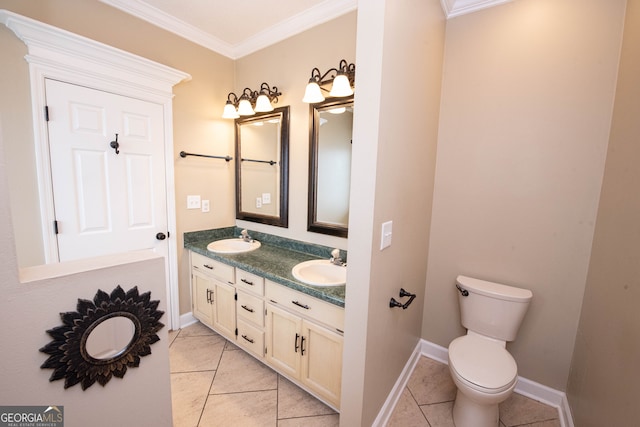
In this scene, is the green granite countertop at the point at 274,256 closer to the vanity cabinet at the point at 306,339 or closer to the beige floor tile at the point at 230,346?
the vanity cabinet at the point at 306,339

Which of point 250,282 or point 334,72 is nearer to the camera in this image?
point 250,282

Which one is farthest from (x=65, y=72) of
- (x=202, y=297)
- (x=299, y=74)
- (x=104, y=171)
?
(x=202, y=297)

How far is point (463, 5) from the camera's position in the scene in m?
1.71

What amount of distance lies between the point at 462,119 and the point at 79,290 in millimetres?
2267

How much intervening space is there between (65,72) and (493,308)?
127 inches

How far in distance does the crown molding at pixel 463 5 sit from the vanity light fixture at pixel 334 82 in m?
0.71

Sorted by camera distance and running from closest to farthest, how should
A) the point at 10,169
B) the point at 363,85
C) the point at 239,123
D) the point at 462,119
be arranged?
the point at 363,85
the point at 10,169
the point at 462,119
the point at 239,123

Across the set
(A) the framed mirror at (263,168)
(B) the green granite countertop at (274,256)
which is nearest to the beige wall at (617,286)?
(B) the green granite countertop at (274,256)

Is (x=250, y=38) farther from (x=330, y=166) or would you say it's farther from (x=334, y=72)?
(x=330, y=166)

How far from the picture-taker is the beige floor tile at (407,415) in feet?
5.02

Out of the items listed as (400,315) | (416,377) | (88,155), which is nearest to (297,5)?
(88,155)

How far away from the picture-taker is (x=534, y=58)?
5.12ft

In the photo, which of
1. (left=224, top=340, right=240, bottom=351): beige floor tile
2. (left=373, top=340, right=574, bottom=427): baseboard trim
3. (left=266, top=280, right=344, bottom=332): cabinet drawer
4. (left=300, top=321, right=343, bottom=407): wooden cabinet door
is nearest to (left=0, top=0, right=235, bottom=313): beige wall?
(left=224, top=340, right=240, bottom=351): beige floor tile

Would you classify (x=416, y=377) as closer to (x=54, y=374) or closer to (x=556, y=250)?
(x=556, y=250)
